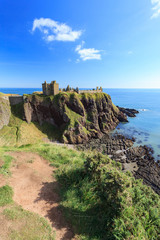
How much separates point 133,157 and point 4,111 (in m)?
46.4

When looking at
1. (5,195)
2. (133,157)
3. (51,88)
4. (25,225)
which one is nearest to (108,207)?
(25,225)

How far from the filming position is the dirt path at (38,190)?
691cm

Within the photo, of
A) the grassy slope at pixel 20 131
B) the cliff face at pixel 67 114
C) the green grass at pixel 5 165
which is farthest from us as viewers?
the cliff face at pixel 67 114

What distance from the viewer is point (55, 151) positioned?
1540 cm

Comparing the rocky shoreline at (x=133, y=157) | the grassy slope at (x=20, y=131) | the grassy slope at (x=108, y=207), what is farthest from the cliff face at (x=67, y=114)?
the grassy slope at (x=108, y=207)

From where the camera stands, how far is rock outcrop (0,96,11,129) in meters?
37.5

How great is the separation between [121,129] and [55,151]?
4898 centimetres

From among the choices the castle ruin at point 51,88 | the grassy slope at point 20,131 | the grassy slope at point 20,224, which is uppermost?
the castle ruin at point 51,88

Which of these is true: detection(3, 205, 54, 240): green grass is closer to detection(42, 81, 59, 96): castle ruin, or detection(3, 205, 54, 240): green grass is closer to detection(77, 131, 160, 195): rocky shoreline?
detection(77, 131, 160, 195): rocky shoreline

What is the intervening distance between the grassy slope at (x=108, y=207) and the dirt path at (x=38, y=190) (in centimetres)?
64

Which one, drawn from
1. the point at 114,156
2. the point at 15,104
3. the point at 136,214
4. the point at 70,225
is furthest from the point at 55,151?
the point at 15,104

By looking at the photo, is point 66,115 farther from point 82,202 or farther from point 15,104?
point 82,202

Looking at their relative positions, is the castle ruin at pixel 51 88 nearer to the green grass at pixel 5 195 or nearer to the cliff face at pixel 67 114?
the cliff face at pixel 67 114

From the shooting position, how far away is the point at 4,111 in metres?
38.9
